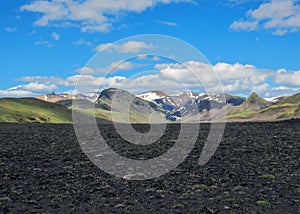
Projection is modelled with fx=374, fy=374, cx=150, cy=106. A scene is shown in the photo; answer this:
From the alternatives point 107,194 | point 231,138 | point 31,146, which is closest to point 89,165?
point 107,194

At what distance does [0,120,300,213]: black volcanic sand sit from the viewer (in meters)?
22.4

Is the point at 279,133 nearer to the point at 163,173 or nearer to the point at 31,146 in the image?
the point at 163,173

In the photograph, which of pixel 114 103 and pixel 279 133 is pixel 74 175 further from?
pixel 279 133

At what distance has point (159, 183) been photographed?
→ 28062 millimetres

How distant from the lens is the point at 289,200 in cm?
2289

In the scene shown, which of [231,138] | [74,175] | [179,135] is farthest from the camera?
[179,135]

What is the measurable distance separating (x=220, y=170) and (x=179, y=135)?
2213 cm

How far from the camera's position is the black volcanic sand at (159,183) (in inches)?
883

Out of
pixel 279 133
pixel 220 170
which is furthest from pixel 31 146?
pixel 279 133

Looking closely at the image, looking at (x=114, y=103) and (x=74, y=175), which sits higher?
(x=114, y=103)

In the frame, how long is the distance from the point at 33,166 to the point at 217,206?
18.8 metres

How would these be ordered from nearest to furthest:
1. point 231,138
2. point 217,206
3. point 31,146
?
point 217,206 → point 31,146 → point 231,138

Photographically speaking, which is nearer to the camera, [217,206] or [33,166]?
[217,206]

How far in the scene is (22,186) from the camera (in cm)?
2756
